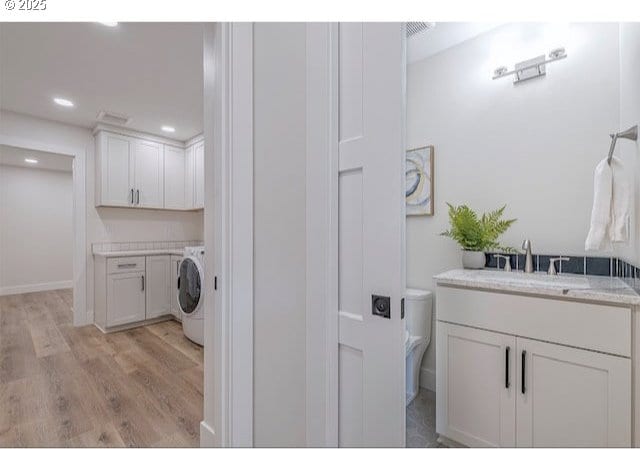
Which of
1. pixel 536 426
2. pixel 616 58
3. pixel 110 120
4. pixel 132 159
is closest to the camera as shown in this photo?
pixel 536 426

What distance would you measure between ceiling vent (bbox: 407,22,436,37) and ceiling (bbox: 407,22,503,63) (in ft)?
0.17

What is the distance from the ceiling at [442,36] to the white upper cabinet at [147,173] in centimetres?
278

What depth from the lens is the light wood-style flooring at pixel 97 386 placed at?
65.1 inches

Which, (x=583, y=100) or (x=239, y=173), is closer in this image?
(x=239, y=173)

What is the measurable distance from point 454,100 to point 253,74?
1.51 metres

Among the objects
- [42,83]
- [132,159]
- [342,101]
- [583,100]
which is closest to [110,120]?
[132,159]

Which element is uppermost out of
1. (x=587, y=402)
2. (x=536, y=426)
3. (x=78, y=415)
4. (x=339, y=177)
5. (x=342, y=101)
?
(x=342, y=101)

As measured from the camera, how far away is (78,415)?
1805 millimetres

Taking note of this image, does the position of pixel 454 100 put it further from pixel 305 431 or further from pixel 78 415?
pixel 78 415

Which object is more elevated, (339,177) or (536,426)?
(339,177)

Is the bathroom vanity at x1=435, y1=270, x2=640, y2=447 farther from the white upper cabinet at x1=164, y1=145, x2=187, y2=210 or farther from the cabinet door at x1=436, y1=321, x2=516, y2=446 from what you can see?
the white upper cabinet at x1=164, y1=145, x2=187, y2=210

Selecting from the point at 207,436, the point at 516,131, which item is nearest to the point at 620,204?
the point at 516,131

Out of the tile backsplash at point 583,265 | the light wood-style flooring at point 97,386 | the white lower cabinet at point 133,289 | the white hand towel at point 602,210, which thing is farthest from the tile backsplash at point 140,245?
the white hand towel at point 602,210

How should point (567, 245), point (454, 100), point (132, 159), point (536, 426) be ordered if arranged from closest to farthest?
point (536, 426)
point (567, 245)
point (454, 100)
point (132, 159)
